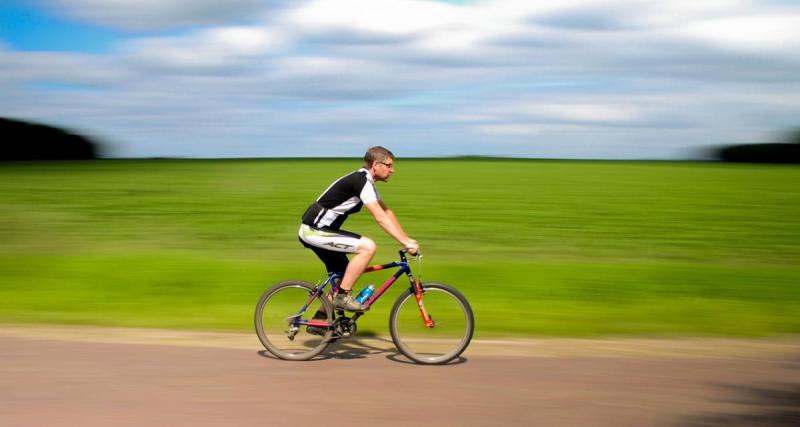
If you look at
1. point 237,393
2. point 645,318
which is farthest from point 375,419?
point 645,318

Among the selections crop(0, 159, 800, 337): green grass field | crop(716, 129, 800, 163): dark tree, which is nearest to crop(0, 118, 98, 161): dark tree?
crop(0, 159, 800, 337): green grass field

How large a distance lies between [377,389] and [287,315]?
195 cm

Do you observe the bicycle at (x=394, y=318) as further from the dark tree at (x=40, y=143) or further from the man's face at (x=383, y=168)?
the dark tree at (x=40, y=143)

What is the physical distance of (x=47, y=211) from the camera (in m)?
23.0

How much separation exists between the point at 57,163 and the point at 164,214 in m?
18.5

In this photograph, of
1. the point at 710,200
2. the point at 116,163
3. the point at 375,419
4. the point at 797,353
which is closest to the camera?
the point at 375,419

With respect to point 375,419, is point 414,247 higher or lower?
higher

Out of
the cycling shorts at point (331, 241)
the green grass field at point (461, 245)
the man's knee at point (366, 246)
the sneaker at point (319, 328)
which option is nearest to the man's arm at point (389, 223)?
the man's knee at point (366, 246)

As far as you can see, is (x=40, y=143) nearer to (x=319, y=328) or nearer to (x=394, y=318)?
(x=319, y=328)

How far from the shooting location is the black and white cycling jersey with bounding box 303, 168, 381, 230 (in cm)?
802

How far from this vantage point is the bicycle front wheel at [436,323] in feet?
26.6

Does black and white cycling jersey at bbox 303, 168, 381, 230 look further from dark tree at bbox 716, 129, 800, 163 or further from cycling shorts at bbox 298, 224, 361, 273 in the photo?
dark tree at bbox 716, 129, 800, 163

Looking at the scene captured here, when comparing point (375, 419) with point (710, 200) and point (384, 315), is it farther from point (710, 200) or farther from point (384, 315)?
point (710, 200)

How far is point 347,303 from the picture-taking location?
8289 millimetres
